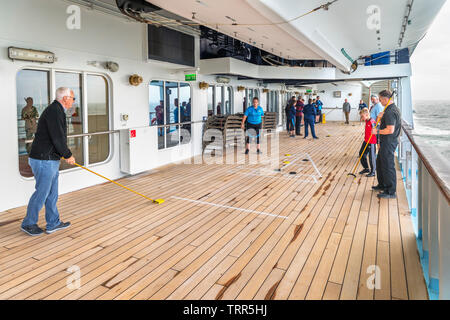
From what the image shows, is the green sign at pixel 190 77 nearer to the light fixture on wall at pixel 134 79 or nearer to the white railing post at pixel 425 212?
the light fixture on wall at pixel 134 79

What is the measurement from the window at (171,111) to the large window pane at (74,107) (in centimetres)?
192

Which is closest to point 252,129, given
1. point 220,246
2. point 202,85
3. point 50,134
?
point 202,85

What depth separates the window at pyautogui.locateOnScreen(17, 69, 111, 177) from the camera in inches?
180

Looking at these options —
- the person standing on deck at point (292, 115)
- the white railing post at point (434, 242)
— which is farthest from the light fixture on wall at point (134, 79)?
the person standing on deck at point (292, 115)

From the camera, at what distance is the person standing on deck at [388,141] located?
453cm

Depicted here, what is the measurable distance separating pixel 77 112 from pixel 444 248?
5239 mm

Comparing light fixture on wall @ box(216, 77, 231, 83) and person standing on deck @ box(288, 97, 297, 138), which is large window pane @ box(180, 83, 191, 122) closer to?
light fixture on wall @ box(216, 77, 231, 83)

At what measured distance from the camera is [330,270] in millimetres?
2740

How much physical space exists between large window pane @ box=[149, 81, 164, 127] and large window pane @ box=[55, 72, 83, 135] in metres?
1.92

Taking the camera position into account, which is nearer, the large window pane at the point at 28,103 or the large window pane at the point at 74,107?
the large window pane at the point at 28,103

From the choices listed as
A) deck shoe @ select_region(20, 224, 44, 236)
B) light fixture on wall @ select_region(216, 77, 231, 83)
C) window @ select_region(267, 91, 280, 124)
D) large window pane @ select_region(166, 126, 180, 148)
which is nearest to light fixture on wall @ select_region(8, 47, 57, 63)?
deck shoe @ select_region(20, 224, 44, 236)

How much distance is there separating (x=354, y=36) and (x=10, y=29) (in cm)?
756

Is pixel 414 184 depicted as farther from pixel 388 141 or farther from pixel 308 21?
pixel 308 21

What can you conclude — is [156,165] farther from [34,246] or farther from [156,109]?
[34,246]
